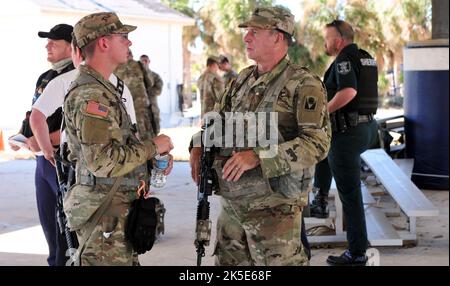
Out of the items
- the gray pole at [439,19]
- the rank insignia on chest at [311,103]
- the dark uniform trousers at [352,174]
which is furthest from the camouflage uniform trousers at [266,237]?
the gray pole at [439,19]

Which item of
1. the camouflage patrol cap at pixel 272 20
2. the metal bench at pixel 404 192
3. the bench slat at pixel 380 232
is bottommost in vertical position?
the bench slat at pixel 380 232

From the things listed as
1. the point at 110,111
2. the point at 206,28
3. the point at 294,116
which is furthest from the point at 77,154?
the point at 206,28

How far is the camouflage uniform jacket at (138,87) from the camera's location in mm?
7867

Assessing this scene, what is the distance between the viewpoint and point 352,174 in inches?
186

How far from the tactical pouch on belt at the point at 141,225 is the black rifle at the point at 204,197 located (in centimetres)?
22

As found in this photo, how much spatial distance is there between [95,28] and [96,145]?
1.73ft

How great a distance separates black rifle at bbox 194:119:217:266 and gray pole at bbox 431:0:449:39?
569 cm

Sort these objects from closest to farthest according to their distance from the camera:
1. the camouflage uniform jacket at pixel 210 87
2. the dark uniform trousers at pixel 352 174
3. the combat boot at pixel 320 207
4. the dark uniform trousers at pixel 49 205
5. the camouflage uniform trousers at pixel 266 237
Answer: the camouflage uniform trousers at pixel 266 237
the dark uniform trousers at pixel 49 205
the dark uniform trousers at pixel 352 174
the combat boot at pixel 320 207
the camouflage uniform jacket at pixel 210 87

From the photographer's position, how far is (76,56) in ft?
10.5

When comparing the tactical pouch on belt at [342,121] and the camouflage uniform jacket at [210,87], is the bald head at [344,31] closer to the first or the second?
the tactical pouch on belt at [342,121]

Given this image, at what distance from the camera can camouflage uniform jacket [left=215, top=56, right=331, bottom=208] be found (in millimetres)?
2971

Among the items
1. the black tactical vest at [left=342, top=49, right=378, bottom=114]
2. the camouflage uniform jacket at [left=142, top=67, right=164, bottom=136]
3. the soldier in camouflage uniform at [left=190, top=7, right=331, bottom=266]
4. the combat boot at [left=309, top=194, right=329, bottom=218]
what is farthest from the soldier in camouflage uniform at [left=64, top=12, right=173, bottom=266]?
the camouflage uniform jacket at [left=142, top=67, right=164, bottom=136]
